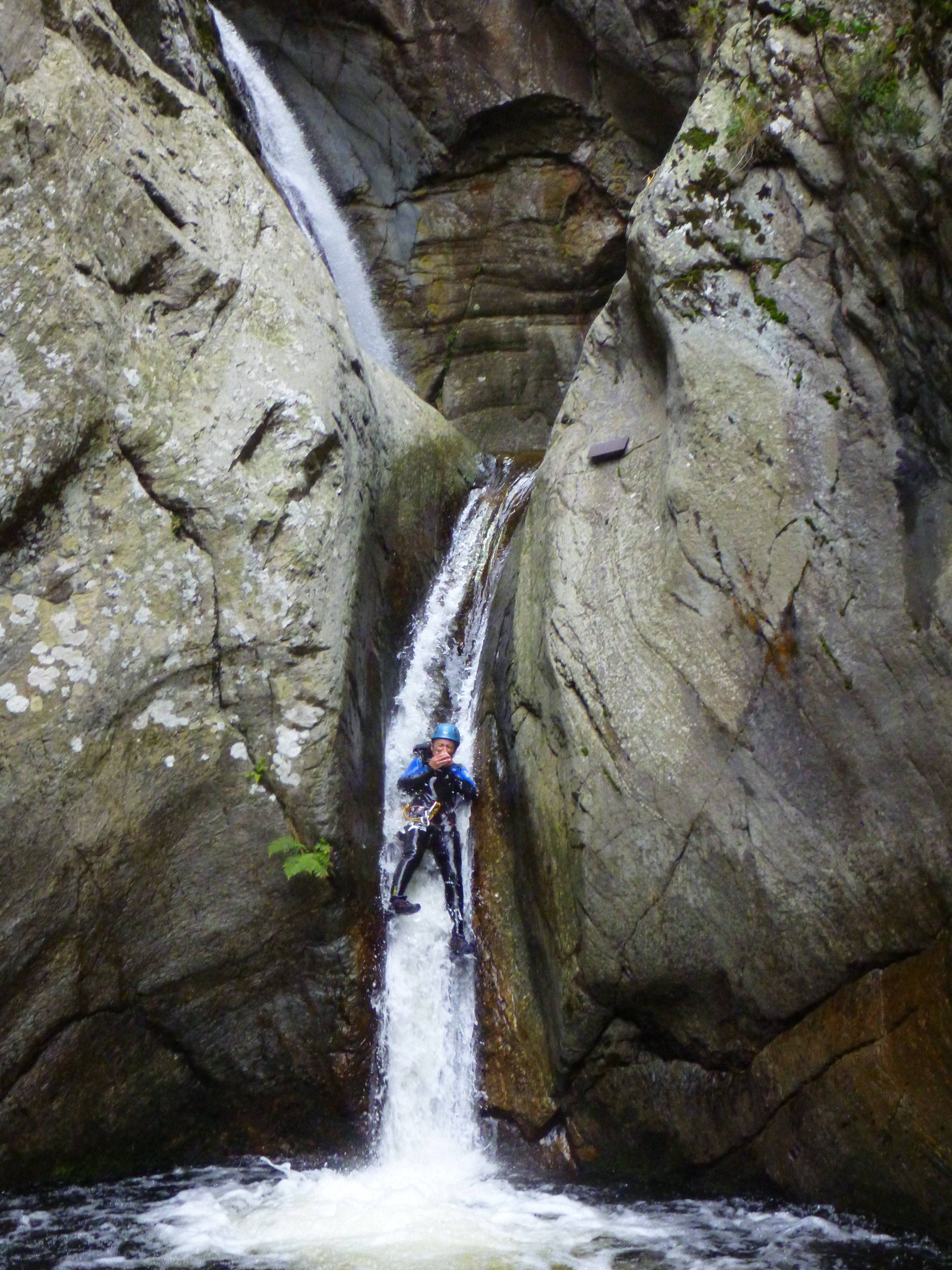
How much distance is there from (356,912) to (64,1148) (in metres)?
2.46

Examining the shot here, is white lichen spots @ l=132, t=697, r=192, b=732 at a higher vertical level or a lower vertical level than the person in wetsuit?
higher

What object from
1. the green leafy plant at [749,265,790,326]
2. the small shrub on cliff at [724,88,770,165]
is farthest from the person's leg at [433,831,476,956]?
the small shrub on cliff at [724,88,770,165]

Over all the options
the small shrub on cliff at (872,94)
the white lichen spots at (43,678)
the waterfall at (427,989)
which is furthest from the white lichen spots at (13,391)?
the small shrub on cliff at (872,94)

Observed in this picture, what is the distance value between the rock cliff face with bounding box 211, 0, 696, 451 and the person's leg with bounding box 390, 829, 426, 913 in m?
9.60

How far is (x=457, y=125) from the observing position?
1611cm

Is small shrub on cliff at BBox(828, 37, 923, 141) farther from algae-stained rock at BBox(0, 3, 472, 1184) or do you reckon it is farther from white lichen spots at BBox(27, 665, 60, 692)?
white lichen spots at BBox(27, 665, 60, 692)

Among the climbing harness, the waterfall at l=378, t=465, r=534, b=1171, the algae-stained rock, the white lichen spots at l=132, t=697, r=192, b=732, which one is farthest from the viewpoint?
the climbing harness

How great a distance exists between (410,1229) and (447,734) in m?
3.70

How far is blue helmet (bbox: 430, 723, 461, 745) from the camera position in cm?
848

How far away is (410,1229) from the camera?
604 centimetres

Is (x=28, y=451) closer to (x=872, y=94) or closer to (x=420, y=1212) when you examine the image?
(x=420, y=1212)

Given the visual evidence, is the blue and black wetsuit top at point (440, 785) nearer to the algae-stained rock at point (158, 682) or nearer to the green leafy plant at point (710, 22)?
the algae-stained rock at point (158, 682)

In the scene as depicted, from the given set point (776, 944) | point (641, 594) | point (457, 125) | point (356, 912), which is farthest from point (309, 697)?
point (457, 125)

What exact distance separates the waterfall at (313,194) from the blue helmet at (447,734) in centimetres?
929
